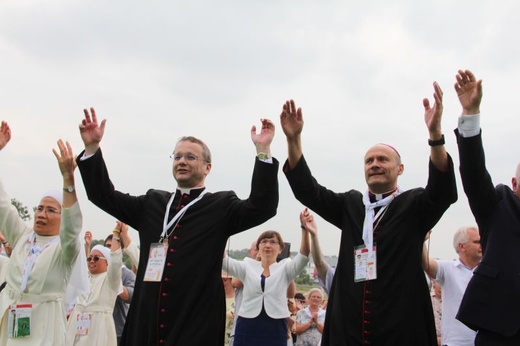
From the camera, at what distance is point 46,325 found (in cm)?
567

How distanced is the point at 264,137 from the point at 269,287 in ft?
11.8

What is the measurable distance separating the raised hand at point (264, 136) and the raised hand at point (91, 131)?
1.32 meters

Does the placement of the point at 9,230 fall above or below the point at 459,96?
below

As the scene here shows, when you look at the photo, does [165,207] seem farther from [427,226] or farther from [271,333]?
[271,333]

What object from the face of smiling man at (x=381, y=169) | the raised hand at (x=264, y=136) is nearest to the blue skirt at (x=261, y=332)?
the face of smiling man at (x=381, y=169)

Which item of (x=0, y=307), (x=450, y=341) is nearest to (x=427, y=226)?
(x=450, y=341)

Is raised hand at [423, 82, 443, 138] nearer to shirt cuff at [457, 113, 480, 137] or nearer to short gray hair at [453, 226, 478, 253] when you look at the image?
shirt cuff at [457, 113, 480, 137]

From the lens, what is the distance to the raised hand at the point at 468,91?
417 centimetres

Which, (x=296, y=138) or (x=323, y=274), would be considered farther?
(x=323, y=274)

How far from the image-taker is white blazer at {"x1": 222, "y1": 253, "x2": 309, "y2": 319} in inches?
305

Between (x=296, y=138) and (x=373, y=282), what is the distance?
4.24 ft

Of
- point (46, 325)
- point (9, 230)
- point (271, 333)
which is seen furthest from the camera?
point (271, 333)

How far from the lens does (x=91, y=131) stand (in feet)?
16.6

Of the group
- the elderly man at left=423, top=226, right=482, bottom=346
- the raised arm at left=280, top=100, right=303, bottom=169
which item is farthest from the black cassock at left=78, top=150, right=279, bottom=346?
the elderly man at left=423, top=226, right=482, bottom=346
